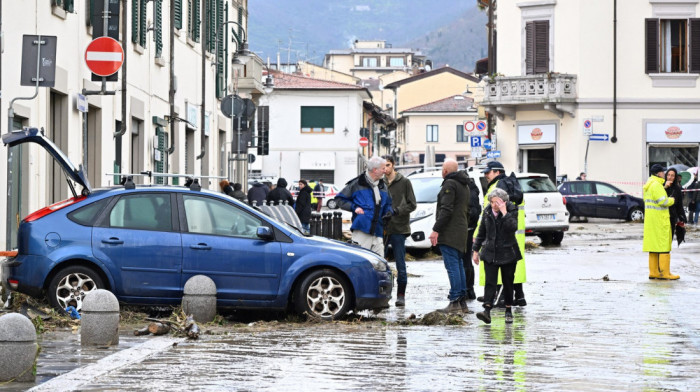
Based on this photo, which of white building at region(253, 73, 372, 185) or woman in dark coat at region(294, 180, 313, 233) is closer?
woman in dark coat at region(294, 180, 313, 233)

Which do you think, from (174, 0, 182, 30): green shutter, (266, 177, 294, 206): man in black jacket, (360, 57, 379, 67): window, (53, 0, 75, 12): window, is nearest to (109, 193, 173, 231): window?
(53, 0, 75, 12): window

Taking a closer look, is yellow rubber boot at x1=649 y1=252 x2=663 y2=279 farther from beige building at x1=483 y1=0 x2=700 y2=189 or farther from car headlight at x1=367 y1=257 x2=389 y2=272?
beige building at x1=483 y1=0 x2=700 y2=189

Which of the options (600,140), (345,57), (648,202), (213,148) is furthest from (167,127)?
(345,57)

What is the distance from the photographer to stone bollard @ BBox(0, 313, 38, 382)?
8625mm

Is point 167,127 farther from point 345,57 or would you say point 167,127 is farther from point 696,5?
point 345,57

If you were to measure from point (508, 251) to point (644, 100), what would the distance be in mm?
34939

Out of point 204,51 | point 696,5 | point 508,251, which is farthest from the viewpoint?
point 696,5

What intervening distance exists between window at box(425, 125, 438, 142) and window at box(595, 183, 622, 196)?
67639 mm

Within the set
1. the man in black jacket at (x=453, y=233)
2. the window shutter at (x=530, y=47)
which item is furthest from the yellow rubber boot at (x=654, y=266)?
the window shutter at (x=530, y=47)

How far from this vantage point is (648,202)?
1973cm

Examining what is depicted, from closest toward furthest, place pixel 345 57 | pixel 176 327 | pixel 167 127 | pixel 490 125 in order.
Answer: pixel 176 327, pixel 167 127, pixel 490 125, pixel 345 57

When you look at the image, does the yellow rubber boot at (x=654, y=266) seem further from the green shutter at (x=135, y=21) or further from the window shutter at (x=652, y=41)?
the window shutter at (x=652, y=41)

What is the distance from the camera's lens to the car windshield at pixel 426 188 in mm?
25656

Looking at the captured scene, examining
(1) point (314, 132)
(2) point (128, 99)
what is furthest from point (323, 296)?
(1) point (314, 132)
